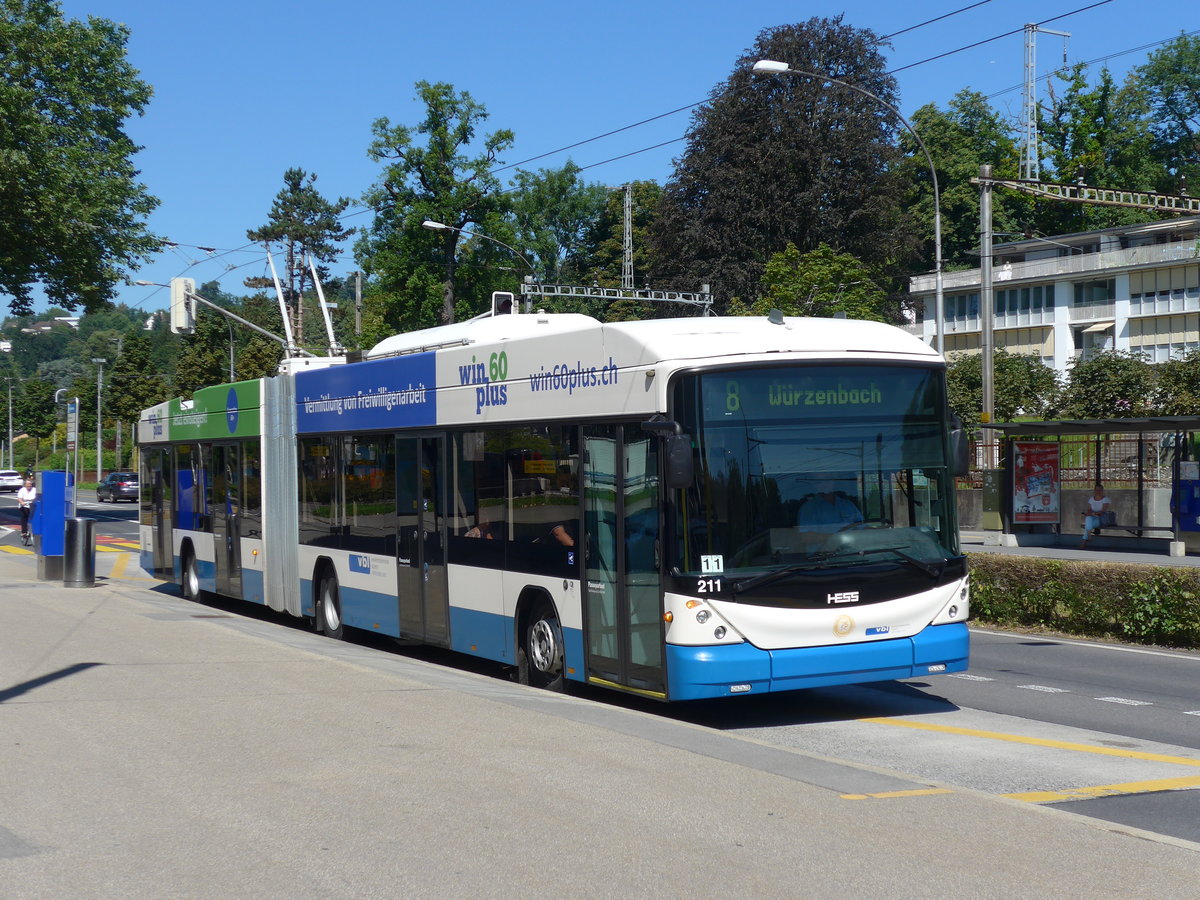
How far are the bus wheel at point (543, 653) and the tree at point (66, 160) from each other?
28505mm

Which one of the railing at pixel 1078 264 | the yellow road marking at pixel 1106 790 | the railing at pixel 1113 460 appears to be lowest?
the yellow road marking at pixel 1106 790

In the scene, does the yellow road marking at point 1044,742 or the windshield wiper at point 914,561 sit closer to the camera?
the yellow road marking at point 1044,742

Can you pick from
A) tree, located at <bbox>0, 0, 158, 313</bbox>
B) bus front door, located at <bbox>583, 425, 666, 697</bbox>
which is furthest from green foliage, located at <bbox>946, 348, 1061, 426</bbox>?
bus front door, located at <bbox>583, 425, 666, 697</bbox>

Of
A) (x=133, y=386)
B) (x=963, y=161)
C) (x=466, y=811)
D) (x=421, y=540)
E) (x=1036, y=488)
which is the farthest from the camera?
(x=133, y=386)

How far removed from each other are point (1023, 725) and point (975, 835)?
14.6 ft

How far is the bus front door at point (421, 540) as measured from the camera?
13109 millimetres

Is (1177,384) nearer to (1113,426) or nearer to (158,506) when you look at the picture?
(1113,426)

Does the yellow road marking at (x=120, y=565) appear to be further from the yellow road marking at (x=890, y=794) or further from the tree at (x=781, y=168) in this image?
the tree at (x=781, y=168)

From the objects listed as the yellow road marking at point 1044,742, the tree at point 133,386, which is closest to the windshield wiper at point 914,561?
the yellow road marking at point 1044,742

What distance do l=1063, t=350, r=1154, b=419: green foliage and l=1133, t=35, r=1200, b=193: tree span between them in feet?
128

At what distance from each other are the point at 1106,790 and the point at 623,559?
364cm

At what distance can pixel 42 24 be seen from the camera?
41.0 metres

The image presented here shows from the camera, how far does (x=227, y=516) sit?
18.9 m

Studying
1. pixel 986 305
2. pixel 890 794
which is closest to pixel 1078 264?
pixel 986 305
